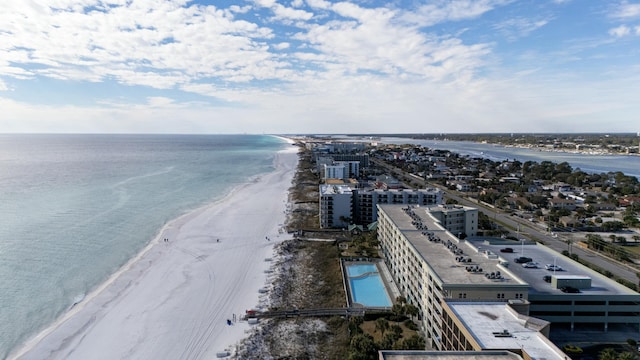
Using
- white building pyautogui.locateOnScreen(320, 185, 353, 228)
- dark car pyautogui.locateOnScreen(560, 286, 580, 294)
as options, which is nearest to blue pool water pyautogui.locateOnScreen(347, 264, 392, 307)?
dark car pyautogui.locateOnScreen(560, 286, 580, 294)

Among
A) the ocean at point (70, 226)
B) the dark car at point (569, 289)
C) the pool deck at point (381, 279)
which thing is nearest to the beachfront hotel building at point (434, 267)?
the pool deck at point (381, 279)

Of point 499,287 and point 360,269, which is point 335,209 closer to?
point 360,269

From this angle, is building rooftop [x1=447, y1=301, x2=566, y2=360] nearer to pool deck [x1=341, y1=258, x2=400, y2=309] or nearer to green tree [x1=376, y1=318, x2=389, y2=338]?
green tree [x1=376, y1=318, x2=389, y2=338]

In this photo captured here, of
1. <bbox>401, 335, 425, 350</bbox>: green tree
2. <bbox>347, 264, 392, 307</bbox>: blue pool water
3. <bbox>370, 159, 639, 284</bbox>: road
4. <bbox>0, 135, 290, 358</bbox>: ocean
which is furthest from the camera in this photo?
<bbox>370, 159, 639, 284</bbox>: road

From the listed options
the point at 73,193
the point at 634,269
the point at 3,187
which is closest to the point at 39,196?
the point at 73,193

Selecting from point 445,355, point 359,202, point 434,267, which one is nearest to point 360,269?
point 434,267

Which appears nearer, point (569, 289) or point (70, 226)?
point (569, 289)

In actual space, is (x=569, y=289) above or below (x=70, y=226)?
above
